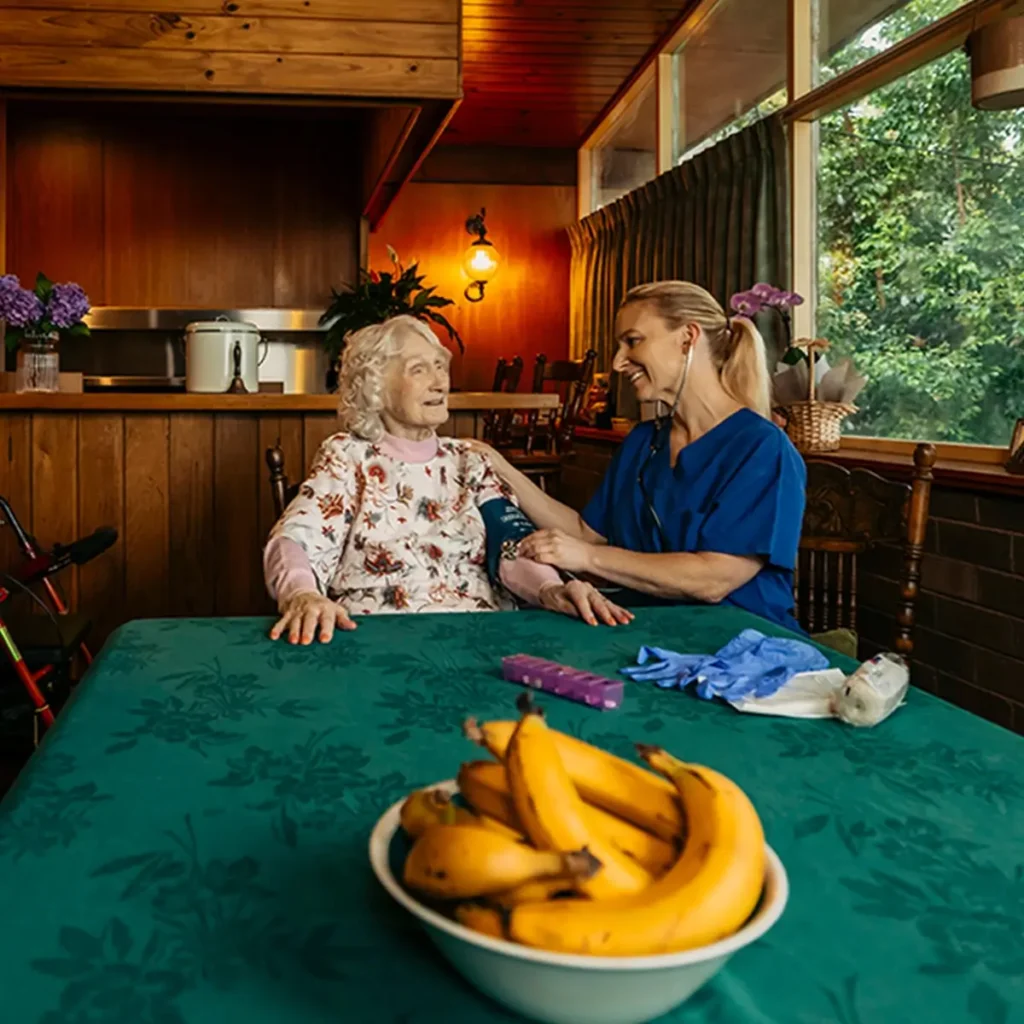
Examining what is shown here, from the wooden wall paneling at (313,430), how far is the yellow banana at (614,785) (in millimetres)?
2833

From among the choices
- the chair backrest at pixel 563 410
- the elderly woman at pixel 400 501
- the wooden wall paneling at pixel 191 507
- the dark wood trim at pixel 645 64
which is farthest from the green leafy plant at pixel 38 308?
the dark wood trim at pixel 645 64

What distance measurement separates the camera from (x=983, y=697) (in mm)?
2734

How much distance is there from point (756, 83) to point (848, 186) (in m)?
1.21

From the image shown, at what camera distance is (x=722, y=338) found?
2264 mm

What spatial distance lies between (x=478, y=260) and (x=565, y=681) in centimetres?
724

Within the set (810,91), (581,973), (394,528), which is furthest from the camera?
(810,91)

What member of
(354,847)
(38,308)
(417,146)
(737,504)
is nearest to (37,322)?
(38,308)

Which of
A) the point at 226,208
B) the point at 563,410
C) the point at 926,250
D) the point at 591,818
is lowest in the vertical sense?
the point at 591,818

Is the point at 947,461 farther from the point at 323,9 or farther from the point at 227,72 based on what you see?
the point at 227,72

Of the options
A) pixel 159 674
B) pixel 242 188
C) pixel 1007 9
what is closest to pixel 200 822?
pixel 159 674

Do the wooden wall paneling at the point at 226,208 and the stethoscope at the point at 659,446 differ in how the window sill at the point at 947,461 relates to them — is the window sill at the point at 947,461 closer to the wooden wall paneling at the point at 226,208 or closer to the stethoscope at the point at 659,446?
the stethoscope at the point at 659,446

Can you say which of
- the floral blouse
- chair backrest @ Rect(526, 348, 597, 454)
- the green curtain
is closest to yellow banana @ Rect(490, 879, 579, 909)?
the floral blouse

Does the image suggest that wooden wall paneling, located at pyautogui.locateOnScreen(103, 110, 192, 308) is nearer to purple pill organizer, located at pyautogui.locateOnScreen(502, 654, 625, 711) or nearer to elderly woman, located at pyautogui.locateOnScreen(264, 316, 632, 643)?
elderly woman, located at pyautogui.locateOnScreen(264, 316, 632, 643)

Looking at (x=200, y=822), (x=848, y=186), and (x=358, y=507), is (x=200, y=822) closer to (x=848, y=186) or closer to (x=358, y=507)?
(x=358, y=507)
